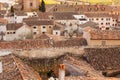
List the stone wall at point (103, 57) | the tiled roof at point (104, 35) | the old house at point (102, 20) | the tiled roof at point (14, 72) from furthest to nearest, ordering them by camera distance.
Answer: the old house at point (102, 20) < the tiled roof at point (104, 35) < the stone wall at point (103, 57) < the tiled roof at point (14, 72)

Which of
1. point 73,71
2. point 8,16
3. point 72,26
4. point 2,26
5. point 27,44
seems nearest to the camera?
point 73,71

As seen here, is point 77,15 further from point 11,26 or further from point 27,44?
A: point 27,44

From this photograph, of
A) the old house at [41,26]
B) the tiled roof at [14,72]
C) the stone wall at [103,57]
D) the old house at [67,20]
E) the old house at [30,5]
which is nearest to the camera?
the tiled roof at [14,72]

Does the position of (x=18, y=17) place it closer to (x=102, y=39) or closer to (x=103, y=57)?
(x=102, y=39)

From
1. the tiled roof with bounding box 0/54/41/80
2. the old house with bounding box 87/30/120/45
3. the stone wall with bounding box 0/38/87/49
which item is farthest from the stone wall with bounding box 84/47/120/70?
the tiled roof with bounding box 0/54/41/80

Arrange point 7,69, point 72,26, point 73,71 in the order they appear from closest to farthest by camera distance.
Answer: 1. point 7,69
2. point 73,71
3. point 72,26

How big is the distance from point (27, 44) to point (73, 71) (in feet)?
→ 28.2

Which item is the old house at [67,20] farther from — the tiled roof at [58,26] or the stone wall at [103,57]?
the stone wall at [103,57]

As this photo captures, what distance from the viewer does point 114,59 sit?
3080cm

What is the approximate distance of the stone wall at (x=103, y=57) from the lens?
29.9 metres

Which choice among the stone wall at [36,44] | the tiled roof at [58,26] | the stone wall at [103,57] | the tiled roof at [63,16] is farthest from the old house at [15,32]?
the stone wall at [103,57]

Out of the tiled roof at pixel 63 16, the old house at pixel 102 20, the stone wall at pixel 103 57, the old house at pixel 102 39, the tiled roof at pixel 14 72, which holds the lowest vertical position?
the old house at pixel 102 20

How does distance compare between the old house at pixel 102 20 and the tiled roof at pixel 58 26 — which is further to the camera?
the old house at pixel 102 20

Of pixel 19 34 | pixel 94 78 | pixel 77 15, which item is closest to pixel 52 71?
pixel 94 78
